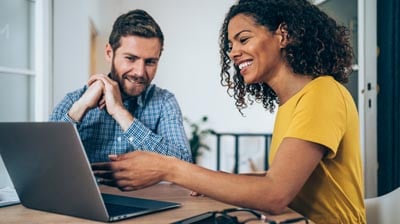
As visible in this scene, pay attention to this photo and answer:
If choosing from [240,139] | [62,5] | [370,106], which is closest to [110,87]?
[62,5]

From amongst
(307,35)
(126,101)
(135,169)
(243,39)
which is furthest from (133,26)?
(135,169)

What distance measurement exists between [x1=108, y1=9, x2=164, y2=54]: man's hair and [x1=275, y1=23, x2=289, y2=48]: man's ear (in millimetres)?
554

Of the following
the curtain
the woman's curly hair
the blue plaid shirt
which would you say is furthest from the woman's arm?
the curtain

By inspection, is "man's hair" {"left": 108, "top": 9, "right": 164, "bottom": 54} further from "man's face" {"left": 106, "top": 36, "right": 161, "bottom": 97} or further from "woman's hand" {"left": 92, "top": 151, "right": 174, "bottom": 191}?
"woman's hand" {"left": 92, "top": 151, "right": 174, "bottom": 191}

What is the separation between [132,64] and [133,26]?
135 mm

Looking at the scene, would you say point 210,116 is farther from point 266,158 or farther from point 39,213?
point 39,213

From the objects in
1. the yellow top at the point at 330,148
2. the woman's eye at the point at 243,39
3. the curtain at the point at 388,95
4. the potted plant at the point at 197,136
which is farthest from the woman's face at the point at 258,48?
the curtain at the point at 388,95

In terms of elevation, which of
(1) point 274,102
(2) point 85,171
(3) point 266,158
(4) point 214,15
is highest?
(4) point 214,15

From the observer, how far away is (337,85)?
2.97 ft

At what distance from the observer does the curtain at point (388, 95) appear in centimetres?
180

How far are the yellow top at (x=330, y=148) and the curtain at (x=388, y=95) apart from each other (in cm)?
100

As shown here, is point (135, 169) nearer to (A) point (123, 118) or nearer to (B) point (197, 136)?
(A) point (123, 118)

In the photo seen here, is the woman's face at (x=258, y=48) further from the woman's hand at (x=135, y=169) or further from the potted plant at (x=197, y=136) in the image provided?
the potted plant at (x=197, y=136)

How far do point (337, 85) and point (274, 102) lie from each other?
0.42 meters
